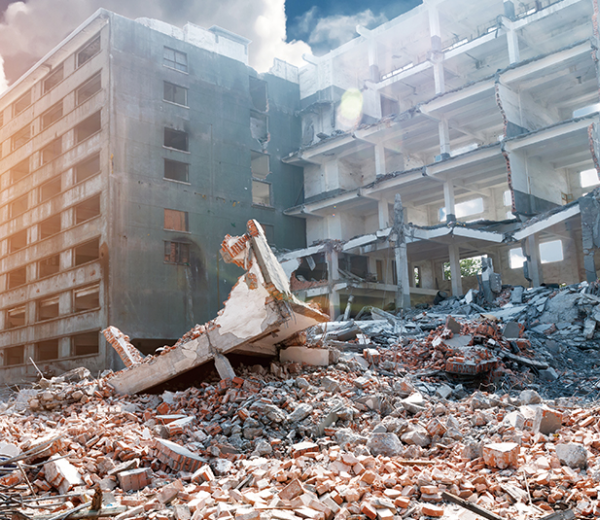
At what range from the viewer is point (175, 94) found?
2912cm

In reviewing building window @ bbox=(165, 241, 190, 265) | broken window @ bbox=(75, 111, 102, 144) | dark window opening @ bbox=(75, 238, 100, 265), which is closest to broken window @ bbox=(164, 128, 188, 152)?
broken window @ bbox=(75, 111, 102, 144)

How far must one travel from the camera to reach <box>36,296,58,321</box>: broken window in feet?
95.7

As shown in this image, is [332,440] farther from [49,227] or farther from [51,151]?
[51,151]

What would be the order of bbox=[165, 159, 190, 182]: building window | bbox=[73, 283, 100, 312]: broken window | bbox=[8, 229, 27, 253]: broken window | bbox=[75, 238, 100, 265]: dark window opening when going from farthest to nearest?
1. bbox=[8, 229, 27, 253]: broken window
2. bbox=[165, 159, 190, 182]: building window
3. bbox=[75, 238, 100, 265]: dark window opening
4. bbox=[73, 283, 100, 312]: broken window

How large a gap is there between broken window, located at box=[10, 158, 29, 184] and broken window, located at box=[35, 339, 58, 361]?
11618 mm

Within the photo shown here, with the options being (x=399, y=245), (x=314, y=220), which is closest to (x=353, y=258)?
(x=314, y=220)

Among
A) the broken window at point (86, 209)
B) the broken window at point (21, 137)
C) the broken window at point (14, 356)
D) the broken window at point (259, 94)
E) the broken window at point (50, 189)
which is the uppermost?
the broken window at point (259, 94)

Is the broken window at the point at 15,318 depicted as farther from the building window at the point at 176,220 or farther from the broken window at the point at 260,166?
the broken window at the point at 260,166

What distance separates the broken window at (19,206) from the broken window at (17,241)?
4.36 ft

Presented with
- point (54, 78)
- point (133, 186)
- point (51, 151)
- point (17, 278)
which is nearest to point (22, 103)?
point (54, 78)

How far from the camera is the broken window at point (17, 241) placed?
32.7 m

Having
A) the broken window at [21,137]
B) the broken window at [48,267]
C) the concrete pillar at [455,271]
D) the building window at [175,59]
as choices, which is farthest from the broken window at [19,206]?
the concrete pillar at [455,271]

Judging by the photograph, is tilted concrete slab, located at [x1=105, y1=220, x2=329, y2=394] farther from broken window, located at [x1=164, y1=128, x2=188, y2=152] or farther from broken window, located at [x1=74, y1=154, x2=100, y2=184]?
broken window, located at [x1=74, y1=154, x2=100, y2=184]

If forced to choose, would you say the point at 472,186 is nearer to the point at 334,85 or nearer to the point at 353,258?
the point at 353,258
